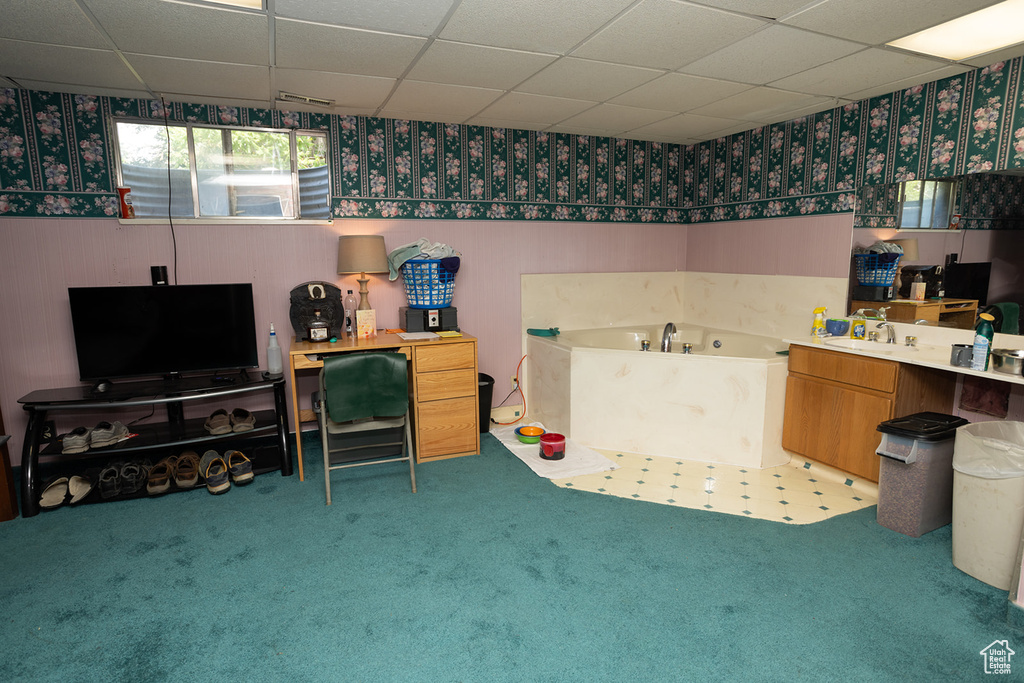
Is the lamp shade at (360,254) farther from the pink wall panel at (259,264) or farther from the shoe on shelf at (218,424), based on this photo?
the shoe on shelf at (218,424)

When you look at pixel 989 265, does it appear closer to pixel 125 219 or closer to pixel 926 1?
pixel 926 1

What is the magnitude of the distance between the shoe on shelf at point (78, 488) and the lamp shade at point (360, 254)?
182cm

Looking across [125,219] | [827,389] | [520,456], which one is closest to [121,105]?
[125,219]

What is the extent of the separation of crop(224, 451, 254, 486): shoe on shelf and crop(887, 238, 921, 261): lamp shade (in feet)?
13.2

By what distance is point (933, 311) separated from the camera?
10.3 feet

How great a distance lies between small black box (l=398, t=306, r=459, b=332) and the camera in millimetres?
3781

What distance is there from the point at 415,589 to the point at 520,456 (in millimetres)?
1502

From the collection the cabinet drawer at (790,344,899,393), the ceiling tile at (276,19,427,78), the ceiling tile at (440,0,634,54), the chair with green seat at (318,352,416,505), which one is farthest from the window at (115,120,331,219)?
the cabinet drawer at (790,344,899,393)

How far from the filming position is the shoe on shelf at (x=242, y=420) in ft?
10.9

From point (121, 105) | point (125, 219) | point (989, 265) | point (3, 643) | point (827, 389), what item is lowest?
point (3, 643)

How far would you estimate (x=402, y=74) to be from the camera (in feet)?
9.48

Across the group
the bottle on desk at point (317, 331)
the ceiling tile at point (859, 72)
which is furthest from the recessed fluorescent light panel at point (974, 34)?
the bottle on desk at point (317, 331)

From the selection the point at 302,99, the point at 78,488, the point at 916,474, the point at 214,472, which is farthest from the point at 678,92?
the point at 78,488

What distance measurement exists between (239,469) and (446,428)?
1224 millimetres
